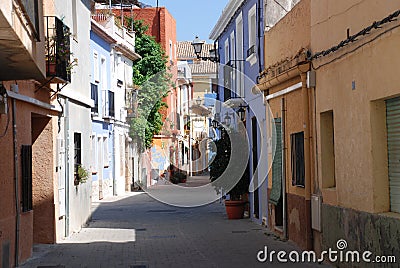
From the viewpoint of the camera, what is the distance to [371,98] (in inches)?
Answer: 368

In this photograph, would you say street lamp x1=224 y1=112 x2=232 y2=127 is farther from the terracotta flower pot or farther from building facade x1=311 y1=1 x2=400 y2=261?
building facade x1=311 y1=1 x2=400 y2=261

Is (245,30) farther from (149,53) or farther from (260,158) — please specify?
(149,53)

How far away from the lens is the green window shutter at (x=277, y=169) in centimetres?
1582

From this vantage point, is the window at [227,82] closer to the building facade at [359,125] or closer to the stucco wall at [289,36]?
the stucco wall at [289,36]

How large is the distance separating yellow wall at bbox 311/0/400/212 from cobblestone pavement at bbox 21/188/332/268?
2.23m

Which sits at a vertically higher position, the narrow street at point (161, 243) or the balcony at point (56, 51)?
the balcony at point (56, 51)

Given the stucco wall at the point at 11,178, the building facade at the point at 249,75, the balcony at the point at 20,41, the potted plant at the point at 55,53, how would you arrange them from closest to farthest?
1. the balcony at the point at 20,41
2. the stucco wall at the point at 11,178
3. the potted plant at the point at 55,53
4. the building facade at the point at 249,75

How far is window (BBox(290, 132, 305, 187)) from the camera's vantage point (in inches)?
540

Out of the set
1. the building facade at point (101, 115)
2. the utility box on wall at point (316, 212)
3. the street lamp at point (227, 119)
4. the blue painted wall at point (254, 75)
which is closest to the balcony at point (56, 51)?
the utility box on wall at point (316, 212)

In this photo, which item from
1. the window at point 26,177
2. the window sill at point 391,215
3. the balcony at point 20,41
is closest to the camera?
the balcony at point 20,41

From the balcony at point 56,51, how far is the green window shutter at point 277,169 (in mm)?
5013

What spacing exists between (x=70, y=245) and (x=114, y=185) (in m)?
18.9

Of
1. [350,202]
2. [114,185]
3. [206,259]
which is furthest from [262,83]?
[114,185]

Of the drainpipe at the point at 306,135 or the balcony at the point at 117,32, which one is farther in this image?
the balcony at the point at 117,32
